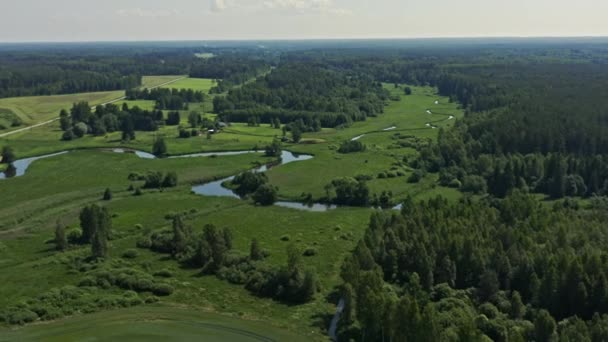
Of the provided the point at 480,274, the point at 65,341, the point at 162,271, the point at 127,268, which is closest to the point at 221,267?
the point at 162,271

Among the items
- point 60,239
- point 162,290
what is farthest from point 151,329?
point 60,239

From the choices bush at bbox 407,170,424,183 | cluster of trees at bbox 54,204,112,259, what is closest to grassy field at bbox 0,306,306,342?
cluster of trees at bbox 54,204,112,259

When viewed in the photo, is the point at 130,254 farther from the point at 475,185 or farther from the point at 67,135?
the point at 67,135

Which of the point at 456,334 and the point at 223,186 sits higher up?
the point at 456,334

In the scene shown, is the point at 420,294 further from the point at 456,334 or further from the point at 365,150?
the point at 365,150

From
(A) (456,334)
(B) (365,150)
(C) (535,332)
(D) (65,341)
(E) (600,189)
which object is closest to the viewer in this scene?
(A) (456,334)

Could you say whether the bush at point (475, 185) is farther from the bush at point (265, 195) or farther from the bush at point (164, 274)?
the bush at point (164, 274)
